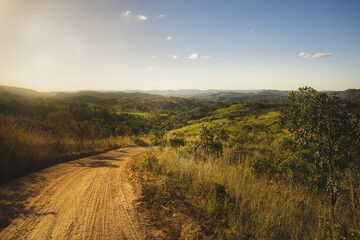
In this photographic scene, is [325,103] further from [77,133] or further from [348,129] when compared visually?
[77,133]

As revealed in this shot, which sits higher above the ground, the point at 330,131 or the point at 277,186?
the point at 330,131

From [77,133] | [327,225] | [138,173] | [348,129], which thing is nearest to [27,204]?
[138,173]

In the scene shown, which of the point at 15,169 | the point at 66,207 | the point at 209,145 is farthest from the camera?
the point at 209,145

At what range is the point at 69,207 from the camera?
3.29 m

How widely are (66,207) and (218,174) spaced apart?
3753 mm

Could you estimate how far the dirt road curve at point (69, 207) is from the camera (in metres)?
2.57

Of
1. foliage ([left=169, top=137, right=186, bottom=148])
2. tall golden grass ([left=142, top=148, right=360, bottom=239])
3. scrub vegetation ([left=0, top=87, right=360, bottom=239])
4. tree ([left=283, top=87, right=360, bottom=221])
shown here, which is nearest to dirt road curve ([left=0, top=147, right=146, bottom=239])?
scrub vegetation ([left=0, top=87, right=360, bottom=239])

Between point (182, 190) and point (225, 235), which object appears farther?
point (182, 190)

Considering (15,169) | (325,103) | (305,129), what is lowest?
(15,169)

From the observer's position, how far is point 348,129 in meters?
3.52

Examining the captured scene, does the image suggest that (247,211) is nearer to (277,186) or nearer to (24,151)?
(277,186)

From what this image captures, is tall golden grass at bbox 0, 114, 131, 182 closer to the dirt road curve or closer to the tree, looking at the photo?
the dirt road curve

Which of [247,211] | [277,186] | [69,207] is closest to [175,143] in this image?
[277,186]

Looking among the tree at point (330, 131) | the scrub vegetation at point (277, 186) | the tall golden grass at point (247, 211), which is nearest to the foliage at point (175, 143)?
the scrub vegetation at point (277, 186)
